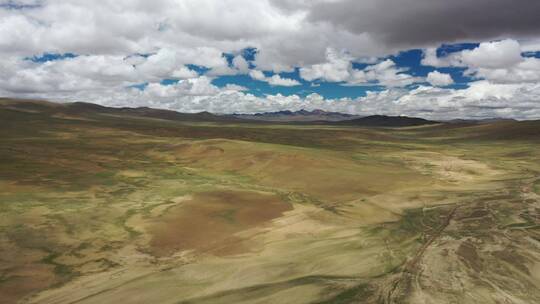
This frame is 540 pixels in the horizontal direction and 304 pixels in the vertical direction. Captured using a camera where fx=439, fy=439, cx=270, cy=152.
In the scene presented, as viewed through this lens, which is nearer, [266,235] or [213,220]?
[266,235]

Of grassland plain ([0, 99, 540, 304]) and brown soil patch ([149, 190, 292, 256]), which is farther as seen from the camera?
brown soil patch ([149, 190, 292, 256])

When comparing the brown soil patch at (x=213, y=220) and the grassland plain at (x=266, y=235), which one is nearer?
the grassland plain at (x=266, y=235)

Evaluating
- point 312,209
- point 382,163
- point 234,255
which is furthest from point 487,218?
A: point 382,163

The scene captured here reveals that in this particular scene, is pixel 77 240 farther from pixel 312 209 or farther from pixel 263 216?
pixel 312 209
